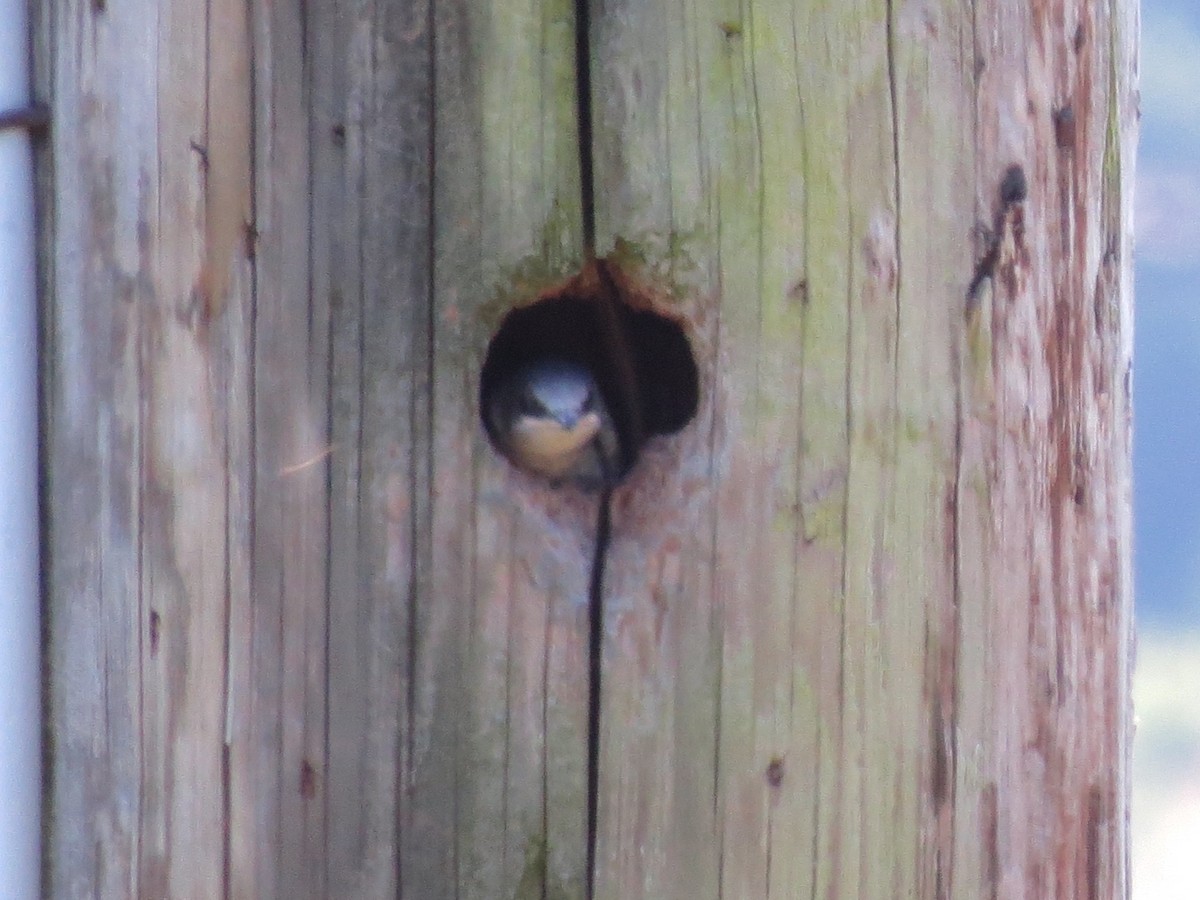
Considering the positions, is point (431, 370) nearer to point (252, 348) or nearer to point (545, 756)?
point (252, 348)

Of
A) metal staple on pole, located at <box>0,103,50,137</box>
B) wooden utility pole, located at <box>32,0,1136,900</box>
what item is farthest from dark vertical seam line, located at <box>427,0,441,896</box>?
metal staple on pole, located at <box>0,103,50,137</box>

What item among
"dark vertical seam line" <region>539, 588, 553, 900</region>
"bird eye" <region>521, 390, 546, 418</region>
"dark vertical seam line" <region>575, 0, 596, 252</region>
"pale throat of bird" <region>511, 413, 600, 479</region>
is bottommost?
"dark vertical seam line" <region>539, 588, 553, 900</region>

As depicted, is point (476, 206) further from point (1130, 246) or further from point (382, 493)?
point (1130, 246)

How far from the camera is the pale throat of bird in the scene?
172cm

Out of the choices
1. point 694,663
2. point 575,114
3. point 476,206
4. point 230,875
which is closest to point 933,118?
point 575,114

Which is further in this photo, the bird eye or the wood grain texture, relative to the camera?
the bird eye

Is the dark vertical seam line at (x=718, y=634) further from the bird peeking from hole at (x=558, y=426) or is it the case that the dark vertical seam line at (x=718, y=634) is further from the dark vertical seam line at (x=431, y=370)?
the dark vertical seam line at (x=431, y=370)

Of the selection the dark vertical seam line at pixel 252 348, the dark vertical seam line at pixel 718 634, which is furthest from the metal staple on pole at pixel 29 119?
the dark vertical seam line at pixel 718 634

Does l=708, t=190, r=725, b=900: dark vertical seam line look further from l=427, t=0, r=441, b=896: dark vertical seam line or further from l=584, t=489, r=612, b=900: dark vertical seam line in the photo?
l=427, t=0, r=441, b=896: dark vertical seam line

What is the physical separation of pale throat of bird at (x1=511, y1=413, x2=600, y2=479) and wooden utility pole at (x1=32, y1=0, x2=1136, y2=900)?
4.8 inches

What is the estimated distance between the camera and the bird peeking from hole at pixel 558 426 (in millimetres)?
1690

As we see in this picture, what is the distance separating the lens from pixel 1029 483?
64.4 inches

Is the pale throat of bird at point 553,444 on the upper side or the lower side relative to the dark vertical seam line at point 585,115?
lower

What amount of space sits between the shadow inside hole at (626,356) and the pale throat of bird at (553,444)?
0.03 m
